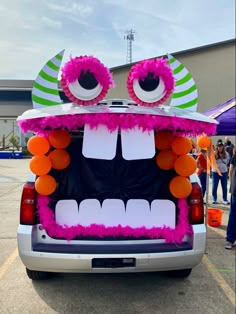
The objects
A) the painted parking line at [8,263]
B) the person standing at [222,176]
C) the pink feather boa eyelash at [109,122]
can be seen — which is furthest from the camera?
the person standing at [222,176]

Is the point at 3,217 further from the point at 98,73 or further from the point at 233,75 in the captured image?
the point at 233,75

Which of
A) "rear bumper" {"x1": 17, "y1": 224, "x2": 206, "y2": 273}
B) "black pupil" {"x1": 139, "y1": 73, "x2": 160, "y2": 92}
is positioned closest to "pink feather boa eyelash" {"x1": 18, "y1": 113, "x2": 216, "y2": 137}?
"black pupil" {"x1": 139, "y1": 73, "x2": 160, "y2": 92}

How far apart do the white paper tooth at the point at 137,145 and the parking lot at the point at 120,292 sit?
149 centimetres

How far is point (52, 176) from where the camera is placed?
330cm

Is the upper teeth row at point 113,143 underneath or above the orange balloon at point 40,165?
above

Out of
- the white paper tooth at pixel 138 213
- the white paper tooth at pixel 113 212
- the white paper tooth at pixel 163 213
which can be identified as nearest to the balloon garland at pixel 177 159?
the white paper tooth at pixel 163 213

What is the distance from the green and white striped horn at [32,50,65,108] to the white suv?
66cm

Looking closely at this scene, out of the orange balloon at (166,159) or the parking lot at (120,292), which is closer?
the parking lot at (120,292)

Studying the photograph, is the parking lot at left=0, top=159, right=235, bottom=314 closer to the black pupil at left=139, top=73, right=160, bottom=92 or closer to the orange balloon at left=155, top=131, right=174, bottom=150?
the orange balloon at left=155, top=131, right=174, bottom=150

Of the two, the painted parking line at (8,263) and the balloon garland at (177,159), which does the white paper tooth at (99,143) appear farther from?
the painted parking line at (8,263)

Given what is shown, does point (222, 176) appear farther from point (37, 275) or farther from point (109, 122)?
point (109, 122)

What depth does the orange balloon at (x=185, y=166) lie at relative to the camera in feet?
11.0

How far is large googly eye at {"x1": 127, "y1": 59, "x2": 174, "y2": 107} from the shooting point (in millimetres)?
3129

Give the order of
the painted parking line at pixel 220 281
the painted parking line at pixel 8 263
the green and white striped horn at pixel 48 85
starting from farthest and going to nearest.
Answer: the painted parking line at pixel 8 263, the green and white striped horn at pixel 48 85, the painted parking line at pixel 220 281
